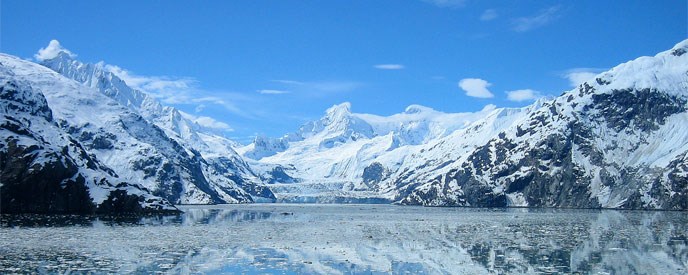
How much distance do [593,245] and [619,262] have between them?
17.2 m

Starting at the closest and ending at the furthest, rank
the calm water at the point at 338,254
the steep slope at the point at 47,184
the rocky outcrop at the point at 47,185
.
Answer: the calm water at the point at 338,254, the steep slope at the point at 47,184, the rocky outcrop at the point at 47,185

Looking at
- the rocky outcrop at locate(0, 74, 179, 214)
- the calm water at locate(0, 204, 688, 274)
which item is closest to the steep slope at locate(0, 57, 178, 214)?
the rocky outcrop at locate(0, 74, 179, 214)

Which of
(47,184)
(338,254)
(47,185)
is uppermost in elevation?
(47,184)

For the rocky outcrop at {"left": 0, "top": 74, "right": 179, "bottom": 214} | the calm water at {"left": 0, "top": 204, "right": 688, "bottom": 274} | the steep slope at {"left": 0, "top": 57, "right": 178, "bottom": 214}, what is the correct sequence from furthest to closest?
the rocky outcrop at {"left": 0, "top": 74, "right": 179, "bottom": 214} → the steep slope at {"left": 0, "top": 57, "right": 178, "bottom": 214} → the calm water at {"left": 0, "top": 204, "right": 688, "bottom": 274}

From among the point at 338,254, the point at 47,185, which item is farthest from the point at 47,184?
the point at 338,254

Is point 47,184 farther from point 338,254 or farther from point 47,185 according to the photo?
point 338,254

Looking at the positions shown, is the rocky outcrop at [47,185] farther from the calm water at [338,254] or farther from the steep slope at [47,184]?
the calm water at [338,254]

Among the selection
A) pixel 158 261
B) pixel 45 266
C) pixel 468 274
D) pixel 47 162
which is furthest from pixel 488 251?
pixel 47 162

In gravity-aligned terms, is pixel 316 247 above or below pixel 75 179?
below

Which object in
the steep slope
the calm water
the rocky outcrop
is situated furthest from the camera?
the rocky outcrop

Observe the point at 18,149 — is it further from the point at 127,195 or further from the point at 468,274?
the point at 468,274

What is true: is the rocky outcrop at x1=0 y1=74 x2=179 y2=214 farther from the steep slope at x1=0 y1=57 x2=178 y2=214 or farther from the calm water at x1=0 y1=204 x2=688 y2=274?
the calm water at x1=0 y1=204 x2=688 y2=274

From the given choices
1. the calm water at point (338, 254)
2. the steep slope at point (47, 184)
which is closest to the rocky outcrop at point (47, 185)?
the steep slope at point (47, 184)

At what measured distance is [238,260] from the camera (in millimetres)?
58188
